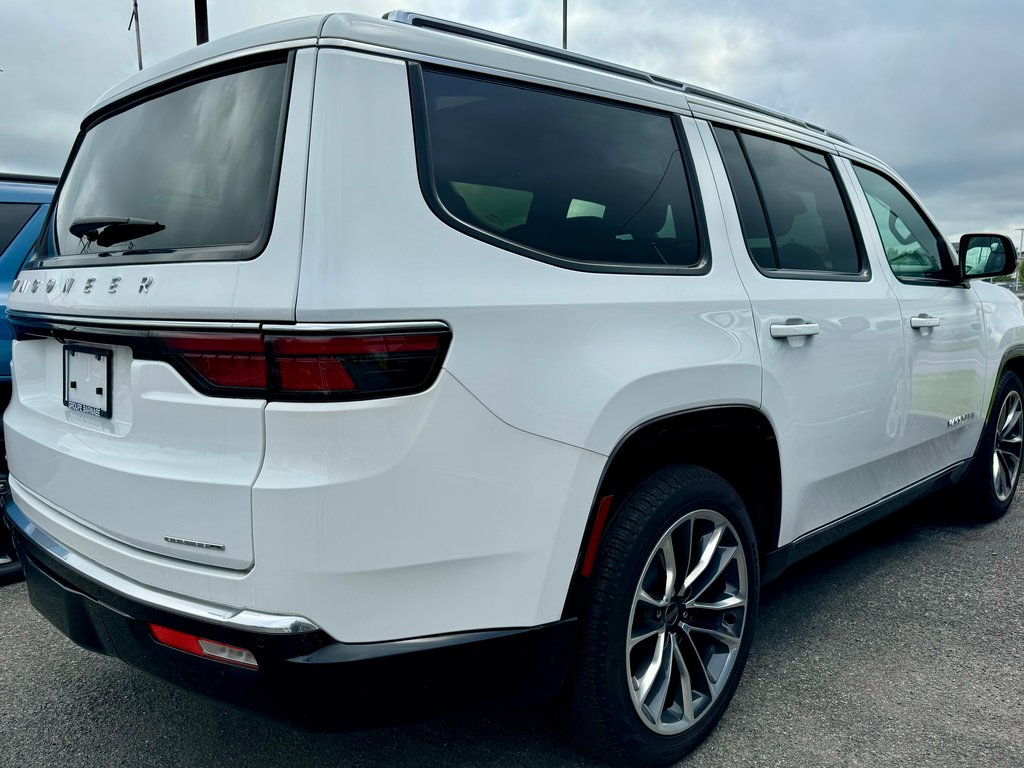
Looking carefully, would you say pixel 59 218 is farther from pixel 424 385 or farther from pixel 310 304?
pixel 424 385

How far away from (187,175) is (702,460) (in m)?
1.61

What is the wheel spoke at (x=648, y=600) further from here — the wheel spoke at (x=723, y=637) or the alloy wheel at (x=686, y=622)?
the wheel spoke at (x=723, y=637)

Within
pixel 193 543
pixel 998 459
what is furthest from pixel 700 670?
pixel 998 459

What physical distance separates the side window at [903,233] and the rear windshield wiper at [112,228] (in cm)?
275

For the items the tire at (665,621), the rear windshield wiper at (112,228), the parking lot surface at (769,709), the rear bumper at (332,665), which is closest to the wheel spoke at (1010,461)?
the parking lot surface at (769,709)

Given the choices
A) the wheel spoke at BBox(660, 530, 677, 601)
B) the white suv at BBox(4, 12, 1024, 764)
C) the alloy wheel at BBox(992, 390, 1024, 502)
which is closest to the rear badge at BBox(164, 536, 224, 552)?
the white suv at BBox(4, 12, 1024, 764)

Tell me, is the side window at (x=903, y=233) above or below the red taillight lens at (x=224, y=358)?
above

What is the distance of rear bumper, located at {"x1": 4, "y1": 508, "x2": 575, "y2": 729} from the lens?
1649 mm

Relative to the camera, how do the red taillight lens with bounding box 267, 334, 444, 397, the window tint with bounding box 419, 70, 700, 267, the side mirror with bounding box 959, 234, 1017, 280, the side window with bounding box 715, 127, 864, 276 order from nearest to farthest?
the red taillight lens with bounding box 267, 334, 444, 397, the window tint with bounding box 419, 70, 700, 267, the side window with bounding box 715, 127, 864, 276, the side mirror with bounding box 959, 234, 1017, 280

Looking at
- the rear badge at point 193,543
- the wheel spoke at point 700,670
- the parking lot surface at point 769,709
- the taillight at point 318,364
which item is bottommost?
the parking lot surface at point 769,709

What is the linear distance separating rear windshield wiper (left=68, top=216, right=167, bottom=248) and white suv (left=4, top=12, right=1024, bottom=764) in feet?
0.04

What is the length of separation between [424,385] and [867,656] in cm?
217

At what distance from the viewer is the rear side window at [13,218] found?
3.88m

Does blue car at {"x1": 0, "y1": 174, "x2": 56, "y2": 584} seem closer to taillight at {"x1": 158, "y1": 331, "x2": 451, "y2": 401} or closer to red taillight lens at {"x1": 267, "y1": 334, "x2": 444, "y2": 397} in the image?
taillight at {"x1": 158, "y1": 331, "x2": 451, "y2": 401}
